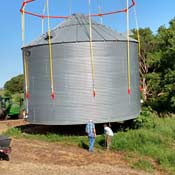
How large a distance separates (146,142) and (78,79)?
458cm

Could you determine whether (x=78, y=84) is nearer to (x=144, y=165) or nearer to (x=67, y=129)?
(x=67, y=129)

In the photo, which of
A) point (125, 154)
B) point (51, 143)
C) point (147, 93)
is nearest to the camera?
point (125, 154)

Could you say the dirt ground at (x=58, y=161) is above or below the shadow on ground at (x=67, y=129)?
below

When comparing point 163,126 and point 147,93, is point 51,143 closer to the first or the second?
point 163,126

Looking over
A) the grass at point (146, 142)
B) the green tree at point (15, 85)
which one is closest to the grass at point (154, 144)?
the grass at point (146, 142)

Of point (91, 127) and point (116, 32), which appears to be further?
point (116, 32)

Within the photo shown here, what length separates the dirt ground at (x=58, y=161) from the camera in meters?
14.4

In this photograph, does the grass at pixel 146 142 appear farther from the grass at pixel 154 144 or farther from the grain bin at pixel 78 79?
the grain bin at pixel 78 79

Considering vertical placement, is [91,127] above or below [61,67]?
below

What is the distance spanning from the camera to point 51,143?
71.7 feet

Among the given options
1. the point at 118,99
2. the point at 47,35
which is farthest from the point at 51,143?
the point at 47,35

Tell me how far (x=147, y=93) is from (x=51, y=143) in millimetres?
26167

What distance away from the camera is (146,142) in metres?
20.5

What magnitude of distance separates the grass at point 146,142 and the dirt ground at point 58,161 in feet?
2.17
